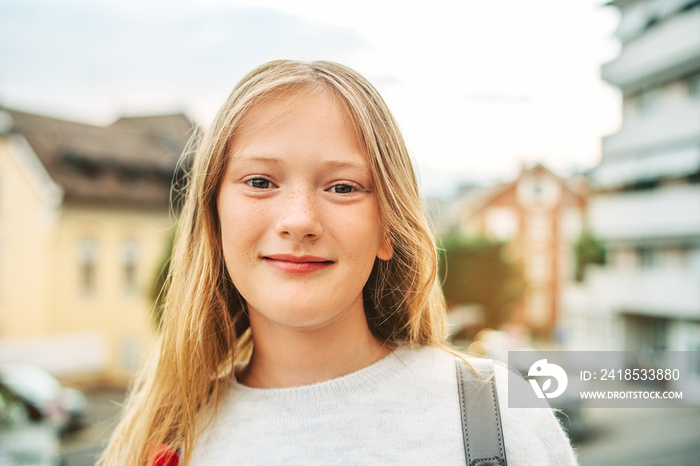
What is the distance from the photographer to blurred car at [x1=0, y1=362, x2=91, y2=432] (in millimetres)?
7727

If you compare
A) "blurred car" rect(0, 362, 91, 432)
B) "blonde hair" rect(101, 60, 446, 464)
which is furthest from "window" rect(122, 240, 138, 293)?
"blonde hair" rect(101, 60, 446, 464)

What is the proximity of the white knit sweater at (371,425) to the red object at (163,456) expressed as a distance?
0.12ft

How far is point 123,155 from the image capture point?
15.2 m

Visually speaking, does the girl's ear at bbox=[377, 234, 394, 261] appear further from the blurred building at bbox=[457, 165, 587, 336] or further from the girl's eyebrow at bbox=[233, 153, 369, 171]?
the blurred building at bbox=[457, 165, 587, 336]

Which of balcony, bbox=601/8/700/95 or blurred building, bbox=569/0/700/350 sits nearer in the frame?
balcony, bbox=601/8/700/95

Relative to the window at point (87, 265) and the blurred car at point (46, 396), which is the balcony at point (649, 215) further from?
the window at point (87, 265)

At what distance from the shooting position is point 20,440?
518cm

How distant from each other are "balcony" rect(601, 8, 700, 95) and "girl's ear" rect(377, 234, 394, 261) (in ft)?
35.1

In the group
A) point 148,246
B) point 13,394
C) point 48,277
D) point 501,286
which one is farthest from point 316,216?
point 501,286

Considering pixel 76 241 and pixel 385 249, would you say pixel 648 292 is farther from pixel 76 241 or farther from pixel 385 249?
pixel 385 249

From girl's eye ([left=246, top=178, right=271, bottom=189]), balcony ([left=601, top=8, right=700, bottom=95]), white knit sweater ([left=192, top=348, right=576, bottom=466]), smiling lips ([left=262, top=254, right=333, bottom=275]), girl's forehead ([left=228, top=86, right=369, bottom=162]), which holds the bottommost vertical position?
white knit sweater ([left=192, top=348, right=576, bottom=466])

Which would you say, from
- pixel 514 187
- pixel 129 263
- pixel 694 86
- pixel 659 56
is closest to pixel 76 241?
pixel 129 263

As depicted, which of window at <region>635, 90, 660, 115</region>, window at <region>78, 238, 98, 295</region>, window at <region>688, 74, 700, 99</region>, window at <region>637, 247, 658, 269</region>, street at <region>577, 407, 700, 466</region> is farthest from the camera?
window at <region>637, 247, 658, 269</region>

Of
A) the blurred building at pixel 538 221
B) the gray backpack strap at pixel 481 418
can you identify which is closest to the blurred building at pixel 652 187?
the blurred building at pixel 538 221
